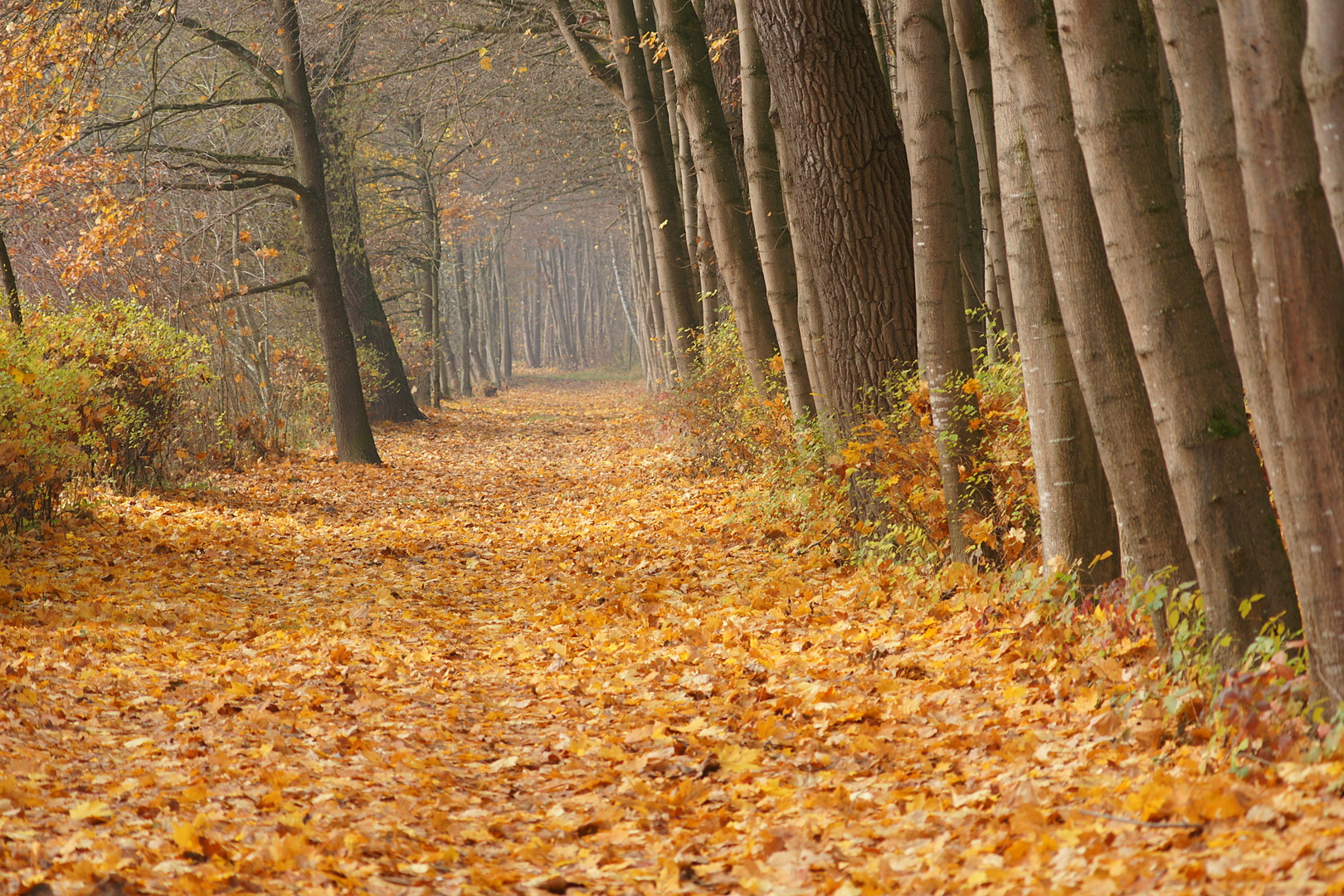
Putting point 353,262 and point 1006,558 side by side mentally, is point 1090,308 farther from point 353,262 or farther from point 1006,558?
point 353,262

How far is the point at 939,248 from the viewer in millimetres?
5625

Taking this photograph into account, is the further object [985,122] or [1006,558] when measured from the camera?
[985,122]

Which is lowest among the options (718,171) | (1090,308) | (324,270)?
(1090,308)

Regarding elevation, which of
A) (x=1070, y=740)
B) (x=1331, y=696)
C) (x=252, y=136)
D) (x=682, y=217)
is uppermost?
(x=252, y=136)

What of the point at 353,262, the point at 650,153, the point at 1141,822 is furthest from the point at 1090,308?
the point at 353,262

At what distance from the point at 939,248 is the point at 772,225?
2.82 metres

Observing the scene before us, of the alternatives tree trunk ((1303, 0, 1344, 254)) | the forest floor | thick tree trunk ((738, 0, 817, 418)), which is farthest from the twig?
thick tree trunk ((738, 0, 817, 418))

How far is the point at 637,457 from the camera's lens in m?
14.9

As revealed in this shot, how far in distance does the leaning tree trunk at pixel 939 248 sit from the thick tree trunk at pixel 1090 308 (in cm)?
147

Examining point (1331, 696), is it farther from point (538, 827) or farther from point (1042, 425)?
point (538, 827)

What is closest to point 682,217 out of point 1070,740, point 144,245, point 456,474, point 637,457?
point 637,457

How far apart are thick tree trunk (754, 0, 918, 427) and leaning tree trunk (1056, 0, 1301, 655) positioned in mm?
3253

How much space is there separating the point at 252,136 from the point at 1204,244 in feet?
57.1

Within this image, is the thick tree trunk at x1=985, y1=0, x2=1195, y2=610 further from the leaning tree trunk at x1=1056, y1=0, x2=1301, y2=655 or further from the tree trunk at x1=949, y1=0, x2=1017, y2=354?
the tree trunk at x1=949, y1=0, x2=1017, y2=354
